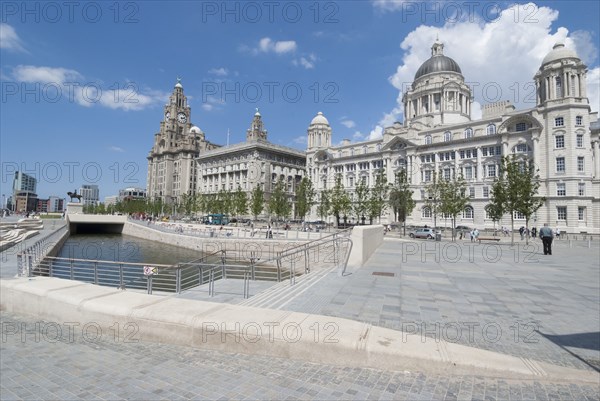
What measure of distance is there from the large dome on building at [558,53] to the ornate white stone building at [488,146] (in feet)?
0.53

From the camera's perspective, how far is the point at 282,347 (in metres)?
4.95

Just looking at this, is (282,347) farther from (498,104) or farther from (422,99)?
(422,99)

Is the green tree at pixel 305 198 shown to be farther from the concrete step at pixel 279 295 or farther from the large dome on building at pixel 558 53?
the concrete step at pixel 279 295

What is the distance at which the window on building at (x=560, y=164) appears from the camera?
5072 cm

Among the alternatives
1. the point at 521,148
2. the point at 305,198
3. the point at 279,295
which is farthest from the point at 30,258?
the point at 521,148

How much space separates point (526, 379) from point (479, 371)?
551 mm

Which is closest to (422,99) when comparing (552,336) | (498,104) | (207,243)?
(498,104)

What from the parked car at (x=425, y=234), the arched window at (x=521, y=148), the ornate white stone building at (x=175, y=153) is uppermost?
the ornate white stone building at (x=175, y=153)

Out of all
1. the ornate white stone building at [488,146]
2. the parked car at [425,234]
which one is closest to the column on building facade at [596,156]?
the ornate white stone building at [488,146]

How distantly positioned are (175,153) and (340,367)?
452 ft

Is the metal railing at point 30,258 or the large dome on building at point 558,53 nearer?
the metal railing at point 30,258

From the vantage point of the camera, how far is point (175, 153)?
131m

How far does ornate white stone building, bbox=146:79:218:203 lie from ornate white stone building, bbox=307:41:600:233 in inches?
2662

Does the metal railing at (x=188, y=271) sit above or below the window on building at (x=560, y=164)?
below
